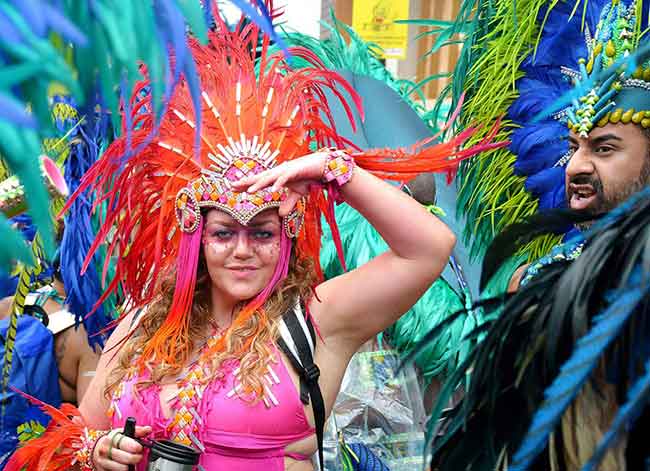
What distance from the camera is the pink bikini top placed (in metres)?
1.89

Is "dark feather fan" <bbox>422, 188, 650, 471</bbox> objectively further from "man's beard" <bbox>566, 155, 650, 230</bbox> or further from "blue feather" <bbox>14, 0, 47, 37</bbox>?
"man's beard" <bbox>566, 155, 650, 230</bbox>

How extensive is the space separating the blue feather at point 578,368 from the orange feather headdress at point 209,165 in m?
1.09

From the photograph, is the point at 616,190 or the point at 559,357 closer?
the point at 559,357

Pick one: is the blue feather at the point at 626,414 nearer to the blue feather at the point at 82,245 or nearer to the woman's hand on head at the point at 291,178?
the woman's hand on head at the point at 291,178

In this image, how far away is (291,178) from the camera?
6.08 ft

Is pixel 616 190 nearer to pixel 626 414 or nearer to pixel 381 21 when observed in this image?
pixel 626 414

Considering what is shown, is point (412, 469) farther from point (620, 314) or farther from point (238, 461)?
point (620, 314)

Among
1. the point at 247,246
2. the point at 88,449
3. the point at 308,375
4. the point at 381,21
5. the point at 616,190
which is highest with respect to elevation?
the point at 381,21

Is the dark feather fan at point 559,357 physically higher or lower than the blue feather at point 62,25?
lower

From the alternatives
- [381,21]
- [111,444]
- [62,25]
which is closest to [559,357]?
[62,25]

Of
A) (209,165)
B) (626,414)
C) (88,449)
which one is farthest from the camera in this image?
(209,165)

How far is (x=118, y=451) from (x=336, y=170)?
31.5 inches

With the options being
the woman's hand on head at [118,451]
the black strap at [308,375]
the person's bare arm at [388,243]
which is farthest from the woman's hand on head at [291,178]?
the woman's hand on head at [118,451]

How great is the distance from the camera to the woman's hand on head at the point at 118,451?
6.06 ft
